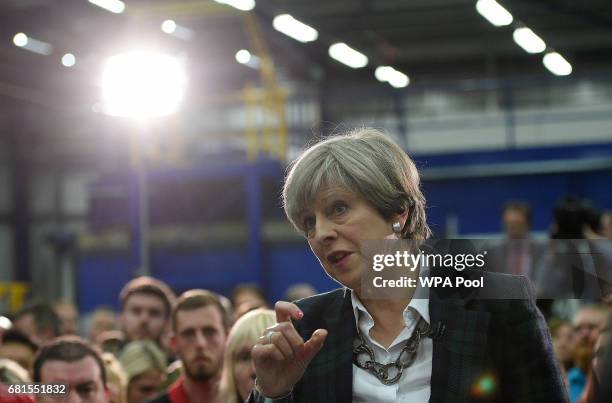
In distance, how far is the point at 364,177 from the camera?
202 cm

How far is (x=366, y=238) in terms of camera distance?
1.96 m

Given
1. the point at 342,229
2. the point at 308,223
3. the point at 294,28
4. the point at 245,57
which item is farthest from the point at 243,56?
the point at 342,229

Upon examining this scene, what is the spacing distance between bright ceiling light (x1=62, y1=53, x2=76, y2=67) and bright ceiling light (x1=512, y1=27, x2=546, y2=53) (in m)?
8.75

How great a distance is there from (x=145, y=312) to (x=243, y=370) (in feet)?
9.59

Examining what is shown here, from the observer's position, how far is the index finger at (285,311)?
1.93 metres

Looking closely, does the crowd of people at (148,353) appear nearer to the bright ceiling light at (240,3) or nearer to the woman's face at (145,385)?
Answer: the woman's face at (145,385)

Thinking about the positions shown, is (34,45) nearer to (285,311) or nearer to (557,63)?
(557,63)

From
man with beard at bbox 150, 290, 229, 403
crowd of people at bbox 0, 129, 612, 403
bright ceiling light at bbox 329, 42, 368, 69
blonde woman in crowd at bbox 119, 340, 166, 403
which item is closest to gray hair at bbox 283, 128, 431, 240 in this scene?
crowd of people at bbox 0, 129, 612, 403

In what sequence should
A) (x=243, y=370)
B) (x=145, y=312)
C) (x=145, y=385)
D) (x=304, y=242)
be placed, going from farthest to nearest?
(x=304, y=242)
(x=145, y=312)
(x=145, y=385)
(x=243, y=370)

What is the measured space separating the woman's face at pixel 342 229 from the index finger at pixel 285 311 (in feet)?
0.30

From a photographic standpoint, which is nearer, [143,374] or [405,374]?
[405,374]

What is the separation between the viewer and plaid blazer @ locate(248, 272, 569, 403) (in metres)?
1.91

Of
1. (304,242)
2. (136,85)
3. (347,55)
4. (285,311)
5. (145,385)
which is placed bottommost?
(145,385)

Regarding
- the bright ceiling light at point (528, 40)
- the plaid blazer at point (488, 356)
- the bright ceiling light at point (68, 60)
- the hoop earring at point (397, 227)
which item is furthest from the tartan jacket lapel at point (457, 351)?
the bright ceiling light at point (68, 60)
